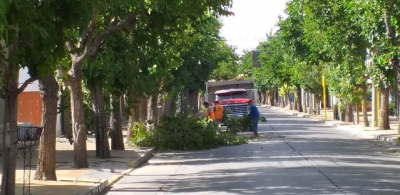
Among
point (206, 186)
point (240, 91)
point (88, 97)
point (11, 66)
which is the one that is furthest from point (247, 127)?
point (11, 66)

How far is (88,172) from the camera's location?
18422 millimetres

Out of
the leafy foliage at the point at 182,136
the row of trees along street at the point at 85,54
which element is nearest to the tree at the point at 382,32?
the row of trees along street at the point at 85,54

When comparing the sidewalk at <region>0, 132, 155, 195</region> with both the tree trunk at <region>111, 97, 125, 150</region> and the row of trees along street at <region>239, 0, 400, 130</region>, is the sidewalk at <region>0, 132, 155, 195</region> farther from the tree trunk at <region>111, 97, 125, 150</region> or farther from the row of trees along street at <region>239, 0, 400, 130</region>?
the row of trees along street at <region>239, 0, 400, 130</region>

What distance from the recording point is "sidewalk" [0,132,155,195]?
14.8 meters

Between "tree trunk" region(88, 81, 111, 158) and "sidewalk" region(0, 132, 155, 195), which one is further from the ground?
"tree trunk" region(88, 81, 111, 158)

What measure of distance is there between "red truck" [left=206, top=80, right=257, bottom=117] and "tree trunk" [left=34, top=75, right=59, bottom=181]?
70.5ft

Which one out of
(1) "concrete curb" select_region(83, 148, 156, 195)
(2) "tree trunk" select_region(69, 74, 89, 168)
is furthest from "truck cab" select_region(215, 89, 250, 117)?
(2) "tree trunk" select_region(69, 74, 89, 168)

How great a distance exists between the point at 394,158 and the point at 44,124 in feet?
36.0

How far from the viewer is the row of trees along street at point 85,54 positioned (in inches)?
461

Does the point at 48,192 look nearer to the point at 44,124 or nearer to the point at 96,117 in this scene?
the point at 44,124

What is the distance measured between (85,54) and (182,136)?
9.48 meters

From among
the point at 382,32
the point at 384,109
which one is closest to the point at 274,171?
the point at 382,32

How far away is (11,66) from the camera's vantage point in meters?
12.3

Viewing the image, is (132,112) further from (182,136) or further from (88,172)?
(88,172)
